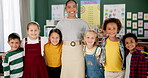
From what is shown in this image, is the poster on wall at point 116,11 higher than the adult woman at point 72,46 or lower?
higher

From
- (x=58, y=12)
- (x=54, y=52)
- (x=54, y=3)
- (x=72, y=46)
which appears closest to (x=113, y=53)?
(x=72, y=46)

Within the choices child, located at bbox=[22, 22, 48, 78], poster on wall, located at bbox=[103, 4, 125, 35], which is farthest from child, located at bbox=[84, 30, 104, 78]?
poster on wall, located at bbox=[103, 4, 125, 35]

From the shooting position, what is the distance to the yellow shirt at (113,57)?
1.89 meters

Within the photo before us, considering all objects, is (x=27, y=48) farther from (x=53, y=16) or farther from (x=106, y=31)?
(x=53, y=16)

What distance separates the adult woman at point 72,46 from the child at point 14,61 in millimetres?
514

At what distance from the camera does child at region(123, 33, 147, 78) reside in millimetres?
1716

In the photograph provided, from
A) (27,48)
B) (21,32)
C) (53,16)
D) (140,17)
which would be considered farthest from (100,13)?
(27,48)

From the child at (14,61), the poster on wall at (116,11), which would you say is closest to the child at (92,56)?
the child at (14,61)

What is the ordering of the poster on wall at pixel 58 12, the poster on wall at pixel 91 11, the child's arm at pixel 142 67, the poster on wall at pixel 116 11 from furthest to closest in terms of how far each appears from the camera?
the poster on wall at pixel 58 12
the poster on wall at pixel 91 11
the poster on wall at pixel 116 11
the child's arm at pixel 142 67

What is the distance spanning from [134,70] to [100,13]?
327 cm

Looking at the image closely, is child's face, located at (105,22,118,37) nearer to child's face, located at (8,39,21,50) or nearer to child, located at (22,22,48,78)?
child, located at (22,22,48,78)

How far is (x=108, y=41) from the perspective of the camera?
1.94 metres

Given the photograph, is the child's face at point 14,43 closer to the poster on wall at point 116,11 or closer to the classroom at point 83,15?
the classroom at point 83,15

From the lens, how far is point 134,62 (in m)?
1.74
